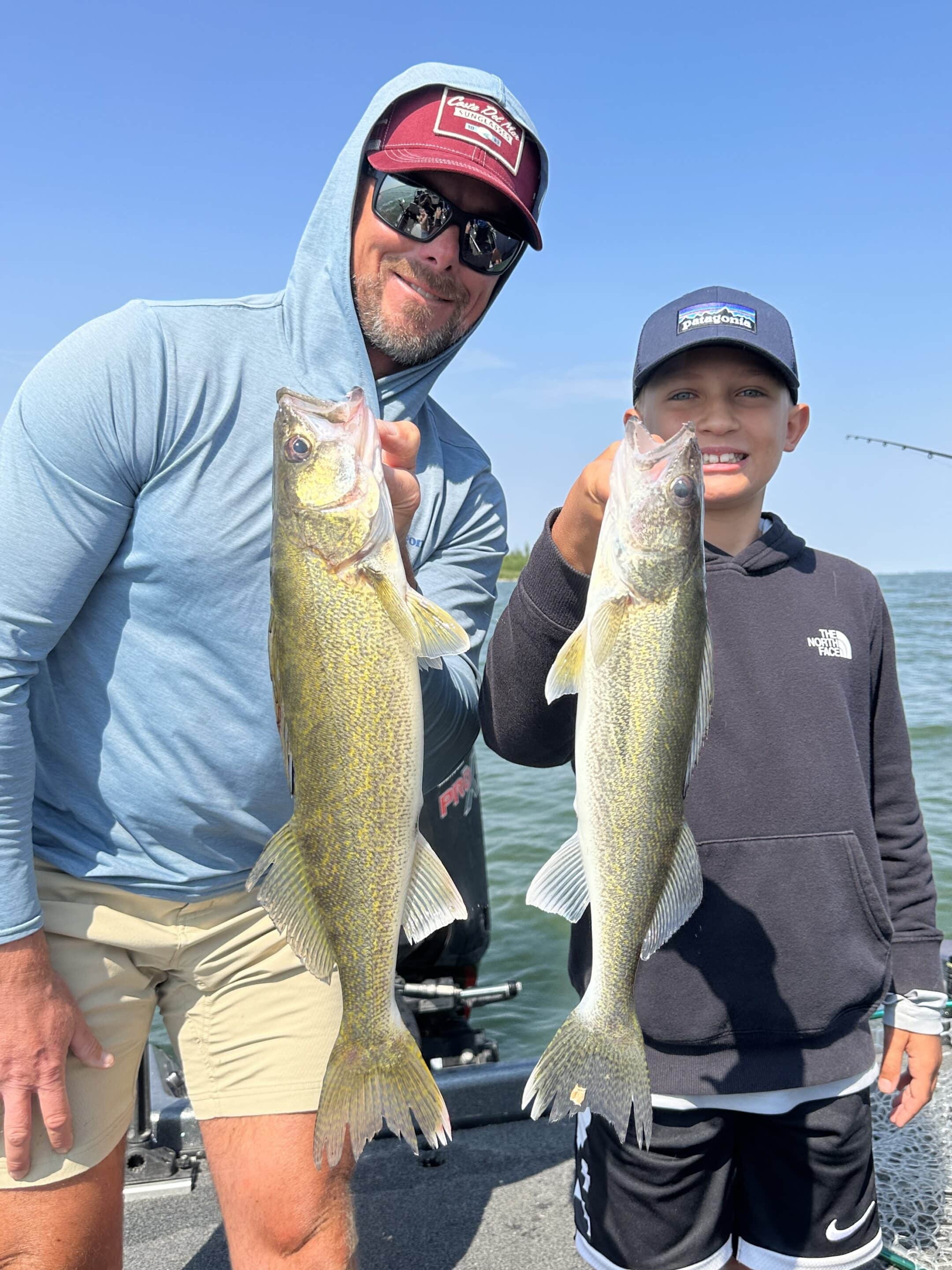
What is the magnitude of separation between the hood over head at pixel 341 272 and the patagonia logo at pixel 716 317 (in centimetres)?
60

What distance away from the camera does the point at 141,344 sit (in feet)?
8.30

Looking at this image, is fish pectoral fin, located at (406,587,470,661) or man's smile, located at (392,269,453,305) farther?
man's smile, located at (392,269,453,305)

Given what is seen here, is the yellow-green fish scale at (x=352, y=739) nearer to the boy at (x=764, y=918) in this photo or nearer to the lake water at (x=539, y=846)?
the boy at (x=764, y=918)

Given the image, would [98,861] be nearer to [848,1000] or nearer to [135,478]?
[135,478]

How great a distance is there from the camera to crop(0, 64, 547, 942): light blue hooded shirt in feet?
7.92

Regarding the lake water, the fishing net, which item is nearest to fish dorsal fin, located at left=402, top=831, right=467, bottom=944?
the fishing net

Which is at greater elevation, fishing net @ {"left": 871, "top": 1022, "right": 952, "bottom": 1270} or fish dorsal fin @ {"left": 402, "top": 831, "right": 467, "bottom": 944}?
fish dorsal fin @ {"left": 402, "top": 831, "right": 467, "bottom": 944}

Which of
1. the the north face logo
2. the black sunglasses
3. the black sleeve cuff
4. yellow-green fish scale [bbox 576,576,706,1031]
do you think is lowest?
yellow-green fish scale [bbox 576,576,706,1031]

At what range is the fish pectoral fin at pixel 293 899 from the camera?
6.85ft

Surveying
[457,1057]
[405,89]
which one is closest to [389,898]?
[405,89]

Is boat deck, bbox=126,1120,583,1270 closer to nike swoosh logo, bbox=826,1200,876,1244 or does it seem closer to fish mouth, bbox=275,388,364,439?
nike swoosh logo, bbox=826,1200,876,1244

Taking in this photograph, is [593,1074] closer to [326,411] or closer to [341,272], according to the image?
[326,411]

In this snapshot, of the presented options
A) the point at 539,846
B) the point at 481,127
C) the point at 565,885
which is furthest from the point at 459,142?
the point at 539,846

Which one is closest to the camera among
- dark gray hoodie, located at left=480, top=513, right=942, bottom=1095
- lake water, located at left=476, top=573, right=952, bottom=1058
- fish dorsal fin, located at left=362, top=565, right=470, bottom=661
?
fish dorsal fin, located at left=362, top=565, right=470, bottom=661
